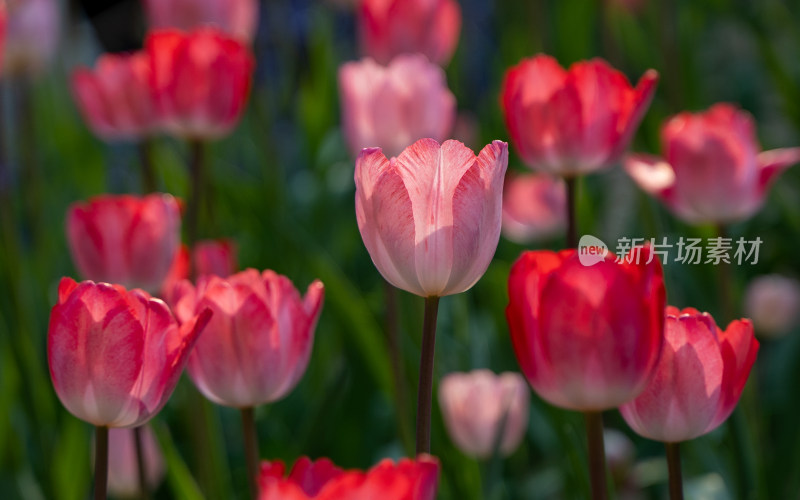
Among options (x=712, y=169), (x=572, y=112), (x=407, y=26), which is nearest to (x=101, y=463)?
(x=572, y=112)

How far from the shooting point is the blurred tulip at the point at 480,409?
974 mm

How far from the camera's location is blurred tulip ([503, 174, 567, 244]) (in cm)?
148

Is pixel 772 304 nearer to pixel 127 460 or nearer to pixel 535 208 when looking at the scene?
pixel 535 208

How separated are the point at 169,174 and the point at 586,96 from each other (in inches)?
33.7

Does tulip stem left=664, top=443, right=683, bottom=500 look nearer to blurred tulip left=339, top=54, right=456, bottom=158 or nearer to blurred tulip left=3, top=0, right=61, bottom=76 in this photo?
blurred tulip left=339, top=54, right=456, bottom=158

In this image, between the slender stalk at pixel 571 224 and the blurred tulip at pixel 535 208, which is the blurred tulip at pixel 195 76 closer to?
the slender stalk at pixel 571 224

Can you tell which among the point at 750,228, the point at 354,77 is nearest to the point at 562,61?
the point at 750,228

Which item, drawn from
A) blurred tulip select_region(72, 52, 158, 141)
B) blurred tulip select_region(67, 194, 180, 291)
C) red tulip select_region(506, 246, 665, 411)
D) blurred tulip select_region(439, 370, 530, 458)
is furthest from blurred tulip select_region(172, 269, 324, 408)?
blurred tulip select_region(72, 52, 158, 141)

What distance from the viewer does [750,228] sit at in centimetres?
153

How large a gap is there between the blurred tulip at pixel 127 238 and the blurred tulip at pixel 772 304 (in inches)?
34.1

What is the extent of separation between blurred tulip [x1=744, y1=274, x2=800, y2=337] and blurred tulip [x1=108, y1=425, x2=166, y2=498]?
2.74ft

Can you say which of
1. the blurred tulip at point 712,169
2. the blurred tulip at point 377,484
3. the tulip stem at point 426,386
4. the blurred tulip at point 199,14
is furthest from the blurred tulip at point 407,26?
the blurred tulip at point 377,484

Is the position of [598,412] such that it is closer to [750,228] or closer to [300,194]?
[750,228]

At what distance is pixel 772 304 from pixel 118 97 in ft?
3.09
